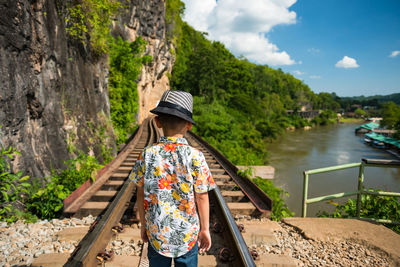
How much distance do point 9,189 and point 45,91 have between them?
2.42 m

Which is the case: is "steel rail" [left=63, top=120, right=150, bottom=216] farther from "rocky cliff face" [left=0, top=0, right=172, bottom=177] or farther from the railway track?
"rocky cliff face" [left=0, top=0, right=172, bottom=177]

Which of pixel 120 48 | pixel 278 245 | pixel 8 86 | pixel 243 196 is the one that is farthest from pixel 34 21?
pixel 120 48

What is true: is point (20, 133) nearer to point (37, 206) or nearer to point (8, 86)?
point (8, 86)

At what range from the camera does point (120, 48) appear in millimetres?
14453

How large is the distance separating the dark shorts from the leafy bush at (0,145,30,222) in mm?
2774

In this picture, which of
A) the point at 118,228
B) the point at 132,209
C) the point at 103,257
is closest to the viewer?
the point at 103,257

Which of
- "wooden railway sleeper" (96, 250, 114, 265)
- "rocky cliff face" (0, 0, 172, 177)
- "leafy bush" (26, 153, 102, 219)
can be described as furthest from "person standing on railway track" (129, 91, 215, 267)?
"rocky cliff face" (0, 0, 172, 177)

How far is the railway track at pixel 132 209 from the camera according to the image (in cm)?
225

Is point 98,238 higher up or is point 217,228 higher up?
point 98,238

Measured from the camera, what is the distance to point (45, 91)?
4898mm

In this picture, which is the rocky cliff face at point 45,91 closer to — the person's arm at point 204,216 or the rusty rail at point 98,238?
the rusty rail at point 98,238

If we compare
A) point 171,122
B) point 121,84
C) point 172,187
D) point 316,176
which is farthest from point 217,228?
point 316,176

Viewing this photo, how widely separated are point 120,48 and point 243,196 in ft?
44.8

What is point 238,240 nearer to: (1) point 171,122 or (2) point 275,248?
(2) point 275,248
